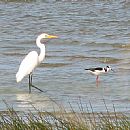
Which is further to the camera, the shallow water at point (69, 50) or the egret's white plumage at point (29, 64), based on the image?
the egret's white plumage at point (29, 64)

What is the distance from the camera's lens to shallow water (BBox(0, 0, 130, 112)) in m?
12.9

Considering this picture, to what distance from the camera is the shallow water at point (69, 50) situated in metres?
12.9

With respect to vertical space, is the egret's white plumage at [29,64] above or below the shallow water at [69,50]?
above

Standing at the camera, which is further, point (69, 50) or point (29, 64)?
point (69, 50)

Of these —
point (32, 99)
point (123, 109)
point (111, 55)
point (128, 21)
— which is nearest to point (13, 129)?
point (123, 109)

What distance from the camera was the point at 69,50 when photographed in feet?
65.5

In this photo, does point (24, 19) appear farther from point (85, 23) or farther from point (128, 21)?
point (128, 21)

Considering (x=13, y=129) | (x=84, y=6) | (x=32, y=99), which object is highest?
(x=13, y=129)

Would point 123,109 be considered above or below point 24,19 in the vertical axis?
above

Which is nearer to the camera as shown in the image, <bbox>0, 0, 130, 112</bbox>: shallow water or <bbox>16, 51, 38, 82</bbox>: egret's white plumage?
<bbox>0, 0, 130, 112</bbox>: shallow water

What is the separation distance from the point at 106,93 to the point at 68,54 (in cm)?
594

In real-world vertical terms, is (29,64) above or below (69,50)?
above

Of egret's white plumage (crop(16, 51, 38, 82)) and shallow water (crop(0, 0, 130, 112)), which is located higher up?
egret's white plumage (crop(16, 51, 38, 82))

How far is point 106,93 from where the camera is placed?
13.1 meters
